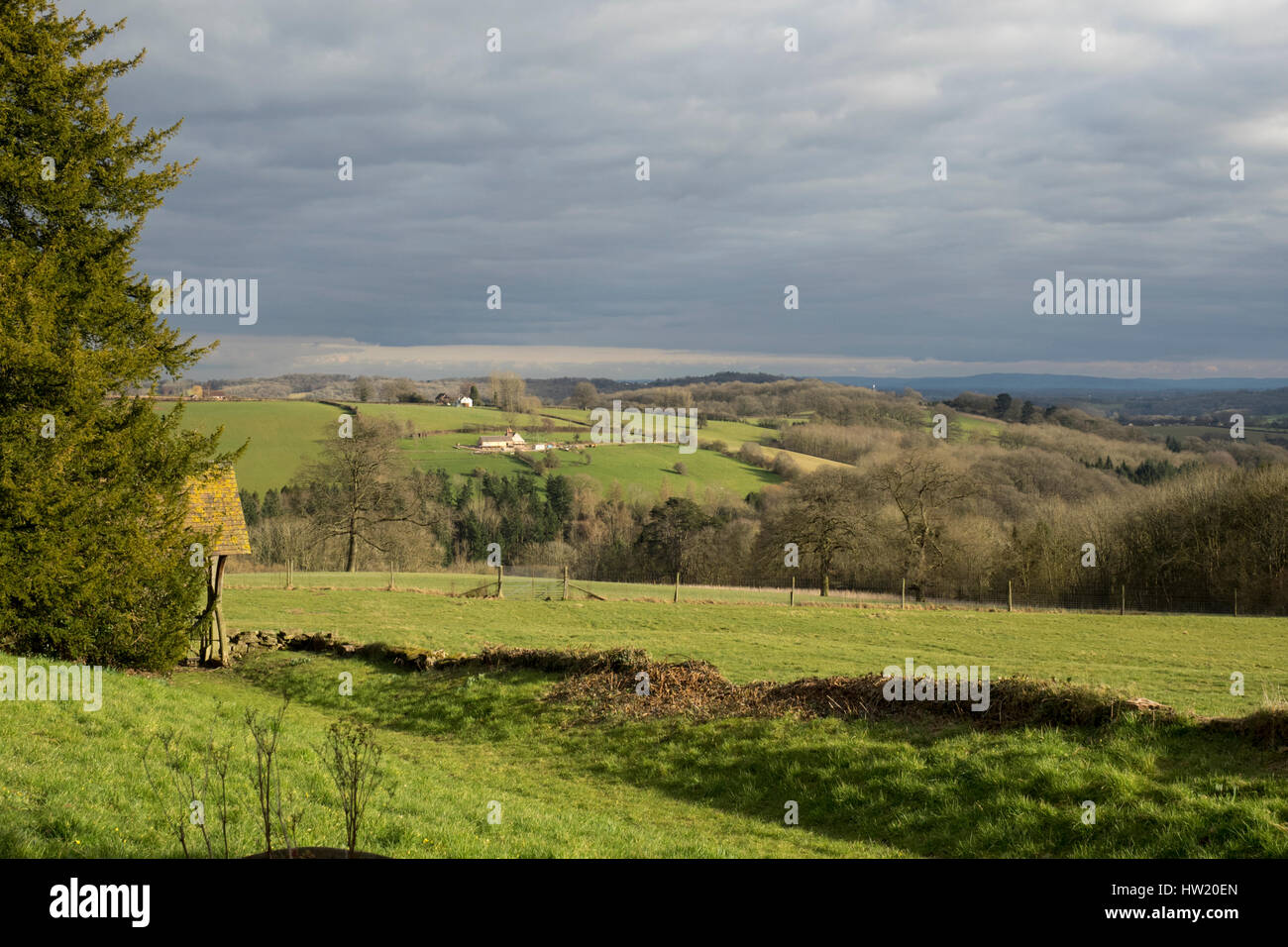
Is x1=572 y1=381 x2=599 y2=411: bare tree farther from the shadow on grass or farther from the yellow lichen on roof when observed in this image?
the shadow on grass

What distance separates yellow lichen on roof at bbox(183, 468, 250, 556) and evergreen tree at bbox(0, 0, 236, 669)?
235cm

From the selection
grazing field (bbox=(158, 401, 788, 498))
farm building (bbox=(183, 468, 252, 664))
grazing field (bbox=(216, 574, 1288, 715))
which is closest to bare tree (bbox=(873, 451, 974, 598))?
grazing field (bbox=(216, 574, 1288, 715))

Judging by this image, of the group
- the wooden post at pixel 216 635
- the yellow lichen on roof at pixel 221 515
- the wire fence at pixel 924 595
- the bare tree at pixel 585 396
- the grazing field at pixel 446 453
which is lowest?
the wire fence at pixel 924 595

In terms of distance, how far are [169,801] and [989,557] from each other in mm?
55355

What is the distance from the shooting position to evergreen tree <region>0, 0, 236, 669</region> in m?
14.9

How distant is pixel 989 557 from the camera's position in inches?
2202

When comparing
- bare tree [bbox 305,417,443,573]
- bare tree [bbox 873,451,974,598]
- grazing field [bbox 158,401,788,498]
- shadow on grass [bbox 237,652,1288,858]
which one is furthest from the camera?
grazing field [bbox 158,401,788,498]

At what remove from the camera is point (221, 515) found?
2100 centimetres

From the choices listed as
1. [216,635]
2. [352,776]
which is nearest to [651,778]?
[352,776]

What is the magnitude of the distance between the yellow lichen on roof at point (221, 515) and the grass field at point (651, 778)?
331cm

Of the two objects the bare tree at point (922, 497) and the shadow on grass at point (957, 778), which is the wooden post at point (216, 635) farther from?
the bare tree at point (922, 497)

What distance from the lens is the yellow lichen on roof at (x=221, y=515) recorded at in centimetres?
2050

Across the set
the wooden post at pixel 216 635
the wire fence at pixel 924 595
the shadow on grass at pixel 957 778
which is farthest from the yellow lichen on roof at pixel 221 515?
the wire fence at pixel 924 595
